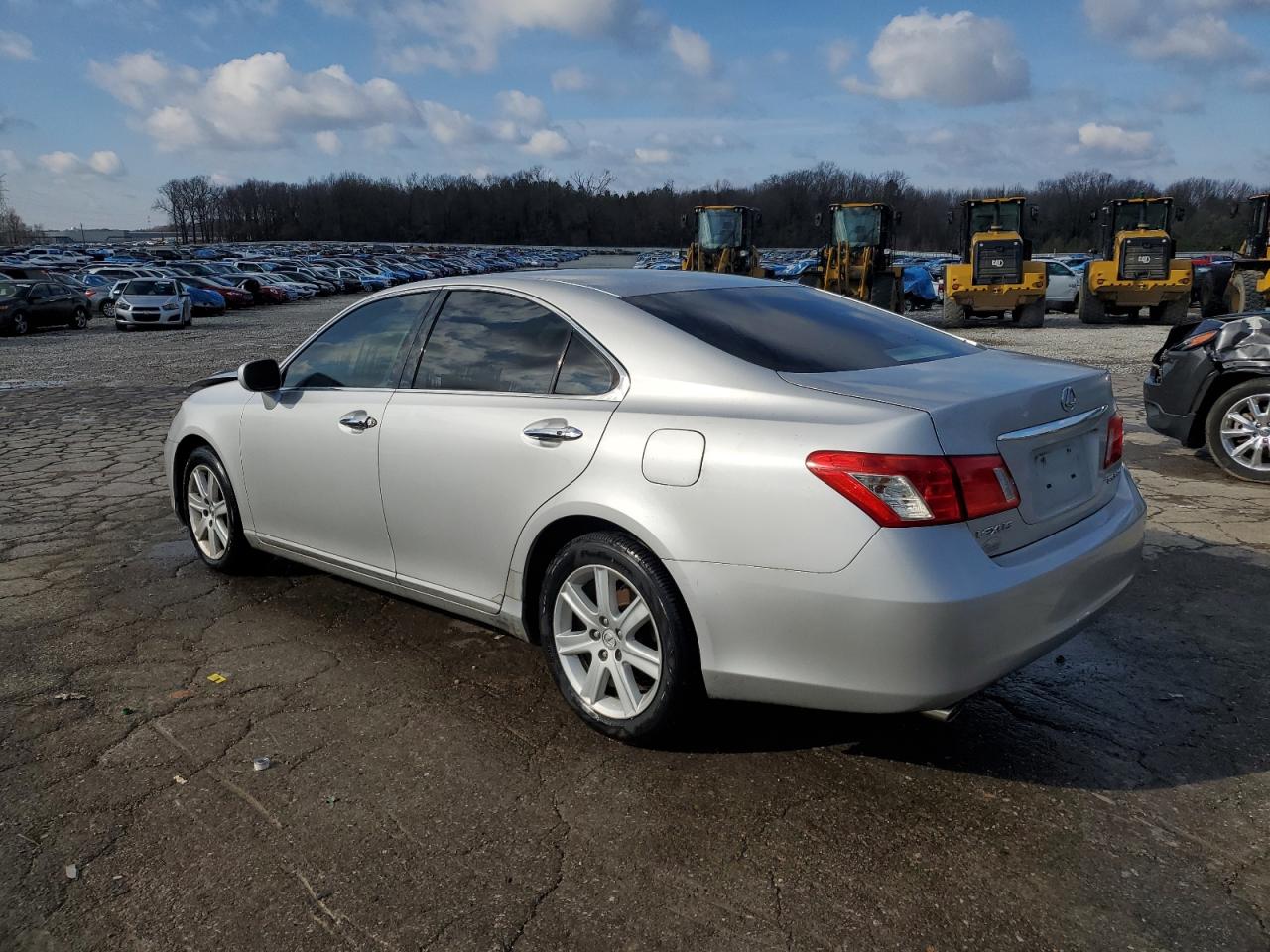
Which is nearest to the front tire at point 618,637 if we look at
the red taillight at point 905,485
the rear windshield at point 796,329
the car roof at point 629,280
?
the red taillight at point 905,485

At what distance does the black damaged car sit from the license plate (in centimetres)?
442

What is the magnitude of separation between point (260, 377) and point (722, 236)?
2252 centimetres

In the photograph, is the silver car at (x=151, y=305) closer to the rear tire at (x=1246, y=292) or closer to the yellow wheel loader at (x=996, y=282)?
the yellow wheel loader at (x=996, y=282)

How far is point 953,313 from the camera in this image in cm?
2230

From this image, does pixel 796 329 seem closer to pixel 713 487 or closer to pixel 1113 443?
pixel 713 487

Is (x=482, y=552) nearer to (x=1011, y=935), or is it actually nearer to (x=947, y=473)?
(x=947, y=473)

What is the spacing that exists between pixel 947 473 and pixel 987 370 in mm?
737

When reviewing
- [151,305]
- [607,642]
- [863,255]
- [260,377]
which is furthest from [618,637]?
[151,305]

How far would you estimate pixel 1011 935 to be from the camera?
92.4 inches

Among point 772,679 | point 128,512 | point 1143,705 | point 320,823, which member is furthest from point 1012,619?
point 128,512

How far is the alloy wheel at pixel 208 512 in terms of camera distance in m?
5.04

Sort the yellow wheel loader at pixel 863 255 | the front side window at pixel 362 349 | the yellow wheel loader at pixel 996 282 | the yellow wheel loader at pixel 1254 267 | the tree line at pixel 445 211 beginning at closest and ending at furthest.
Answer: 1. the front side window at pixel 362 349
2. the yellow wheel loader at pixel 1254 267
3. the yellow wheel loader at pixel 996 282
4. the yellow wheel loader at pixel 863 255
5. the tree line at pixel 445 211

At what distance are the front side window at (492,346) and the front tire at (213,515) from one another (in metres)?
1.57

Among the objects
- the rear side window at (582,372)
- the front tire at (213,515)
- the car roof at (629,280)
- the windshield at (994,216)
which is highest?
the windshield at (994,216)
